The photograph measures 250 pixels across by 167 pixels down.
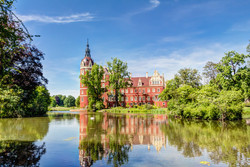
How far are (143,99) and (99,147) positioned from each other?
58.9 m

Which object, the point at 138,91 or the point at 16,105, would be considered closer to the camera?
the point at 16,105

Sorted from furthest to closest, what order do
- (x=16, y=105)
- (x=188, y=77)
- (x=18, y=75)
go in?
(x=188, y=77) < (x=16, y=105) < (x=18, y=75)

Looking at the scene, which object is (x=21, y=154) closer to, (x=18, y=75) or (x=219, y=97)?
(x=18, y=75)

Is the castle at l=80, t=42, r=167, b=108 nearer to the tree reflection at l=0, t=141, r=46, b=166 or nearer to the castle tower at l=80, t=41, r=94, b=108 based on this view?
the castle tower at l=80, t=41, r=94, b=108

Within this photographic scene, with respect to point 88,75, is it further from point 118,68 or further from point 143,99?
point 143,99

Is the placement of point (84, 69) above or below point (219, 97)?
above

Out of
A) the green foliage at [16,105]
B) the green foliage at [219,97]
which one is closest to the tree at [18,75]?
the green foliage at [16,105]

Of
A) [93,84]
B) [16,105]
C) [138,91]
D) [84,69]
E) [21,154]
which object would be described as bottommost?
[21,154]

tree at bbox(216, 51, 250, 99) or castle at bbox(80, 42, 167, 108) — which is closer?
tree at bbox(216, 51, 250, 99)

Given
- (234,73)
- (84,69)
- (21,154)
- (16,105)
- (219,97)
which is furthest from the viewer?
(84,69)

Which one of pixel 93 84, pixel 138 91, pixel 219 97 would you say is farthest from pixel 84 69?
pixel 219 97

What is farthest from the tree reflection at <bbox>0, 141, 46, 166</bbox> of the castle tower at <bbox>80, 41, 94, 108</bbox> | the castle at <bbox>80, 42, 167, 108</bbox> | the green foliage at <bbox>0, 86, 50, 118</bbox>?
the castle tower at <bbox>80, 41, 94, 108</bbox>

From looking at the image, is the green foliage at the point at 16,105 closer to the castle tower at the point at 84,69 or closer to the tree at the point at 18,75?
the tree at the point at 18,75

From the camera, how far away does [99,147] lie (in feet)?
29.5
